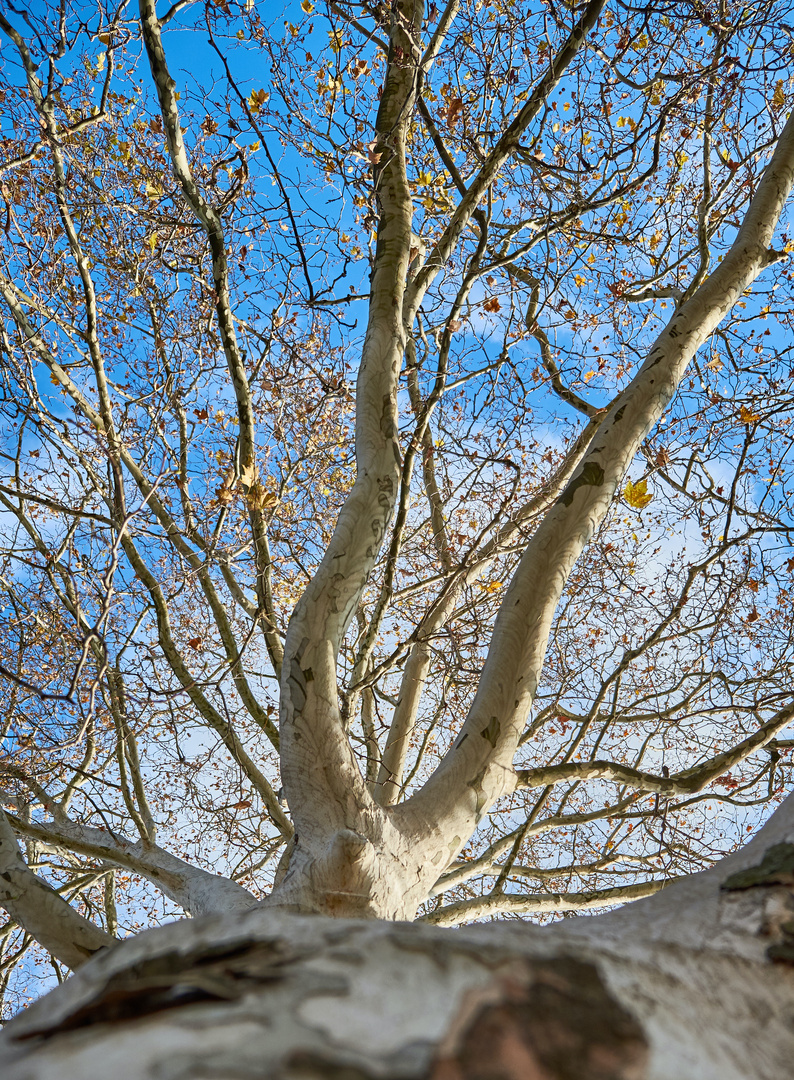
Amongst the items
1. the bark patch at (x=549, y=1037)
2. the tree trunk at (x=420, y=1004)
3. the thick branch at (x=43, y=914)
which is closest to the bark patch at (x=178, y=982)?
the tree trunk at (x=420, y=1004)

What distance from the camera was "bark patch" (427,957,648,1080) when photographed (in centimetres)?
53

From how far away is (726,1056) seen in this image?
25.0 inches

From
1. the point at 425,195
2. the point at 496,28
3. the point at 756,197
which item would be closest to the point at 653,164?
the point at 756,197

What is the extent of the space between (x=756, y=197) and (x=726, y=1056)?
10.8 ft

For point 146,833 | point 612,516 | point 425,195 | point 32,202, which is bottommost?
point 146,833

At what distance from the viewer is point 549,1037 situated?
22.3 inches

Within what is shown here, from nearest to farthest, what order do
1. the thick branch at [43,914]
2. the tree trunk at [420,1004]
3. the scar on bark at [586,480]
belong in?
the tree trunk at [420,1004], the thick branch at [43,914], the scar on bark at [586,480]

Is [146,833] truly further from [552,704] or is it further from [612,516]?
[612,516]

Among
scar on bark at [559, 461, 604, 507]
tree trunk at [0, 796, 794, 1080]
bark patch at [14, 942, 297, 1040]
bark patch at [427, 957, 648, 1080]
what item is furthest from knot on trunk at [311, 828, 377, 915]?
scar on bark at [559, 461, 604, 507]

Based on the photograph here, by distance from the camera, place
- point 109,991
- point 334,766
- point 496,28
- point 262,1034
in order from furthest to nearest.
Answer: point 496,28, point 334,766, point 109,991, point 262,1034

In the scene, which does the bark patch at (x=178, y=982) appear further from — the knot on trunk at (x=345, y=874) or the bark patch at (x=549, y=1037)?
the knot on trunk at (x=345, y=874)

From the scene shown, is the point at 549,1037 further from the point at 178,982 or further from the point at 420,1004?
the point at 178,982

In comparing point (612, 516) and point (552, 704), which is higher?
point (612, 516)

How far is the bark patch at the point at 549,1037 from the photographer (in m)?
0.53
